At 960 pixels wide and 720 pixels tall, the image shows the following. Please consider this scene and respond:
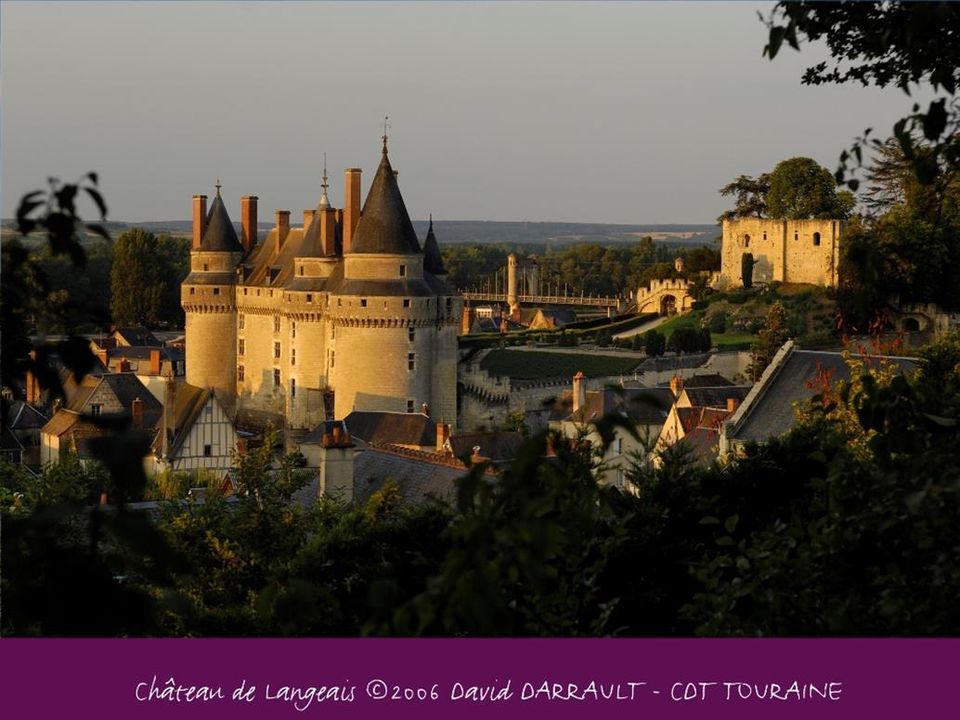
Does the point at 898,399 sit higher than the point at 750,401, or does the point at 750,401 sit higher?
the point at 898,399

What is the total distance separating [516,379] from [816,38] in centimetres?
3363

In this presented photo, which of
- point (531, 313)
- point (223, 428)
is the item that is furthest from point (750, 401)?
point (531, 313)

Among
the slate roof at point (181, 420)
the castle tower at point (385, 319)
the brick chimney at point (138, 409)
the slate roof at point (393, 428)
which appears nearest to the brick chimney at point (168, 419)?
the slate roof at point (181, 420)

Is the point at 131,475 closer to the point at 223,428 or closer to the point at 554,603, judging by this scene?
the point at 554,603

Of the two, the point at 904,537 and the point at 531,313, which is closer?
the point at 904,537

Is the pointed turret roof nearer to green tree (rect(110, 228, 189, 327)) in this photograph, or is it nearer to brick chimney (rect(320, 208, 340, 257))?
brick chimney (rect(320, 208, 340, 257))

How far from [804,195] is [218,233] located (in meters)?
22.0

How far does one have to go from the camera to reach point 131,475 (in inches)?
135

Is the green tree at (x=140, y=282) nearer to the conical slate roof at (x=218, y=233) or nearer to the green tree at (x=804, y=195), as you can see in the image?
the conical slate roof at (x=218, y=233)

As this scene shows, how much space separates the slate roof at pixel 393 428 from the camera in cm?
3081

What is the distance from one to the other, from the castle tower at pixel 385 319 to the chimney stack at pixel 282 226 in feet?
19.7

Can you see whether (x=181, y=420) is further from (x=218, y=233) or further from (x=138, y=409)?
(x=218, y=233)

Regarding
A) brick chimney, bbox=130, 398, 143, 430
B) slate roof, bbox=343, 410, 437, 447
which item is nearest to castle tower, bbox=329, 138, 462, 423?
slate roof, bbox=343, 410, 437, 447

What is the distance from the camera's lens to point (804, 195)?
178 feet
